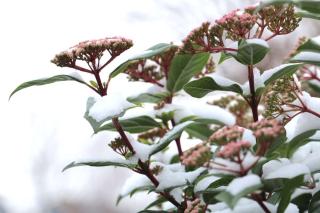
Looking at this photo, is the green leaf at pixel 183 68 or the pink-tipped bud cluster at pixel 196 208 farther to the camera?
the green leaf at pixel 183 68

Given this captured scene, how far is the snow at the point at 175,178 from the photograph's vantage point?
0.93 metres

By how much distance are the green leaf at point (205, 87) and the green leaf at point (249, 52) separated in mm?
50

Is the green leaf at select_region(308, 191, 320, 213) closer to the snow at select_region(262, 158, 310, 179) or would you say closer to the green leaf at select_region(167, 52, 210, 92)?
the snow at select_region(262, 158, 310, 179)

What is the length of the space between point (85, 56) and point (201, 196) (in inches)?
11.4

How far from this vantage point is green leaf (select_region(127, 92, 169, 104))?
93 cm

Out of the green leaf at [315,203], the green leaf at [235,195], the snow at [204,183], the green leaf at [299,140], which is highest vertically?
the green leaf at [235,195]

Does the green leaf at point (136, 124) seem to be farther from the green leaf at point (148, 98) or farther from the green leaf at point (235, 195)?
the green leaf at point (235, 195)

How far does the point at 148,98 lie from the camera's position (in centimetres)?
94

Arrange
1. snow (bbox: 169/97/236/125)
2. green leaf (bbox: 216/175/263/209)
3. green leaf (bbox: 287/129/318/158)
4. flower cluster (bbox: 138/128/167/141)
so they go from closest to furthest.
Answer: green leaf (bbox: 216/175/263/209)
green leaf (bbox: 287/129/318/158)
snow (bbox: 169/97/236/125)
flower cluster (bbox: 138/128/167/141)

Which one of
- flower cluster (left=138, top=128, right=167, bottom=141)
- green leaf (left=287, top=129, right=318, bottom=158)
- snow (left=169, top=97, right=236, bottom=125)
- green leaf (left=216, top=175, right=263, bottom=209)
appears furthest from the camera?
flower cluster (left=138, top=128, right=167, bottom=141)

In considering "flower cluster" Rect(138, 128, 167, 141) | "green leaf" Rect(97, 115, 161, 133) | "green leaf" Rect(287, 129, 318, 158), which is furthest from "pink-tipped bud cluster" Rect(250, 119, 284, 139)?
"flower cluster" Rect(138, 128, 167, 141)

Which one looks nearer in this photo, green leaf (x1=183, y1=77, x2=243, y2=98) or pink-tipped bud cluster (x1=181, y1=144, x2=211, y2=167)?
pink-tipped bud cluster (x1=181, y1=144, x2=211, y2=167)

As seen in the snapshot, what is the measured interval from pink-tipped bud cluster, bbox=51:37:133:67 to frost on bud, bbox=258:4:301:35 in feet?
0.74

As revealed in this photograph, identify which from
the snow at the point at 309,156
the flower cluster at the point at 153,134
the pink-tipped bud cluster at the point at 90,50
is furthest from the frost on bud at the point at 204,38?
the flower cluster at the point at 153,134
